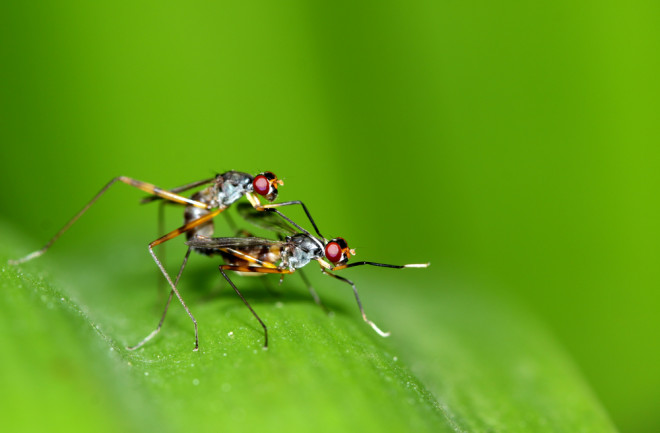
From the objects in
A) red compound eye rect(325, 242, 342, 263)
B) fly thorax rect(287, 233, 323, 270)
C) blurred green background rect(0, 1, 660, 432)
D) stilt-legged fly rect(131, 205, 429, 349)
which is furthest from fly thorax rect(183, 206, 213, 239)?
red compound eye rect(325, 242, 342, 263)

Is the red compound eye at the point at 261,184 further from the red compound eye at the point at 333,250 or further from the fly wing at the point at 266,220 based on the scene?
the red compound eye at the point at 333,250

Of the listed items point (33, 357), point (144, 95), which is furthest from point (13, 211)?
point (33, 357)

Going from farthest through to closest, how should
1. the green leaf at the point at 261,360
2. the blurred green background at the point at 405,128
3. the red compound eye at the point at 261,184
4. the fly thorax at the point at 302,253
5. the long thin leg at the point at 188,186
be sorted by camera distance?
the blurred green background at the point at 405,128 < the long thin leg at the point at 188,186 < the red compound eye at the point at 261,184 < the fly thorax at the point at 302,253 < the green leaf at the point at 261,360

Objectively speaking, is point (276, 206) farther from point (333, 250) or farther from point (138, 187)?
point (138, 187)

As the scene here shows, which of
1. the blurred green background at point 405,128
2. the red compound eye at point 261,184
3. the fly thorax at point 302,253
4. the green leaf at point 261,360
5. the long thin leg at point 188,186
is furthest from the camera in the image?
the blurred green background at point 405,128

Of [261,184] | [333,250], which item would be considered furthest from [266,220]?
[333,250]

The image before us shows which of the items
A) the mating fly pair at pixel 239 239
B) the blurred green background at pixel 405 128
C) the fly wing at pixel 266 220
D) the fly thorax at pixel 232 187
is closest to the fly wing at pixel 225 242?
the mating fly pair at pixel 239 239

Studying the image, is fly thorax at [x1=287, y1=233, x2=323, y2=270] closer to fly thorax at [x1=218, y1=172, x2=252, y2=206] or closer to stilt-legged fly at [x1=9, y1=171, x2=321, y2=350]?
stilt-legged fly at [x1=9, y1=171, x2=321, y2=350]
